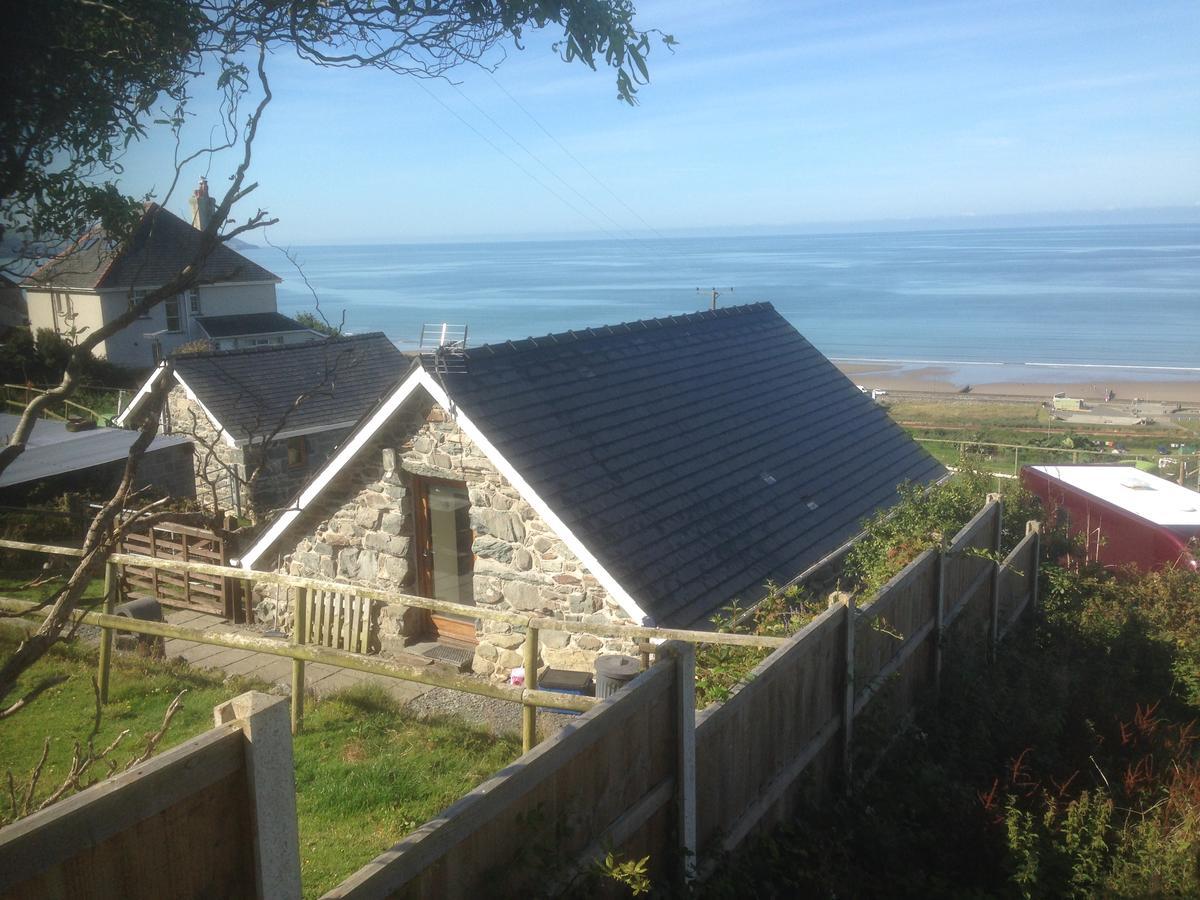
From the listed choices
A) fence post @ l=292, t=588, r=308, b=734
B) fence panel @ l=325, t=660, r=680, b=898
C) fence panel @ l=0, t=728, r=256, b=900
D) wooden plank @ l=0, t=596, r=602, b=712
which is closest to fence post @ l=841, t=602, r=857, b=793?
wooden plank @ l=0, t=596, r=602, b=712

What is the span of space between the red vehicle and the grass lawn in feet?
32.5

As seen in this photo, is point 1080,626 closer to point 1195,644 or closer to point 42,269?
point 1195,644

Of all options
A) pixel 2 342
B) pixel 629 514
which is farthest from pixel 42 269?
pixel 629 514

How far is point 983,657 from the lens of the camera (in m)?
9.45

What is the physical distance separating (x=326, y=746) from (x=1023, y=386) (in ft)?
180

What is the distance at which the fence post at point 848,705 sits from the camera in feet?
21.4

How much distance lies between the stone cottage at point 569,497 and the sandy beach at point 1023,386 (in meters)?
41.0

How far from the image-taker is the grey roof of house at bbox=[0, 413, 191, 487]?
15.9 m

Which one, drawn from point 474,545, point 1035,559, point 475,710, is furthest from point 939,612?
point 474,545

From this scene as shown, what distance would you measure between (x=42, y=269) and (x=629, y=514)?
799 centimetres

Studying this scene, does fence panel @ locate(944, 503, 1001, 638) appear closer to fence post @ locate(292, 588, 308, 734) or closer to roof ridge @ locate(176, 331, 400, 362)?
fence post @ locate(292, 588, 308, 734)

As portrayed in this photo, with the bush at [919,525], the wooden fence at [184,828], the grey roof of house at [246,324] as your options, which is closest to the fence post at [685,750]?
the wooden fence at [184,828]

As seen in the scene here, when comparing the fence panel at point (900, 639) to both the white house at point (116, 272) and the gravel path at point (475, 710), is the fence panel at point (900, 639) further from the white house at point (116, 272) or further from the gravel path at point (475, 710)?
the white house at point (116, 272)

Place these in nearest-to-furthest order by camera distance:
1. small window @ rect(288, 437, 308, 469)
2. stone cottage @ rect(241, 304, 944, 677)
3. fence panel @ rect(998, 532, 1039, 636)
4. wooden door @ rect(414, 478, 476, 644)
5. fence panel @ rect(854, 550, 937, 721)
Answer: fence panel @ rect(854, 550, 937, 721), stone cottage @ rect(241, 304, 944, 677), fence panel @ rect(998, 532, 1039, 636), wooden door @ rect(414, 478, 476, 644), small window @ rect(288, 437, 308, 469)
